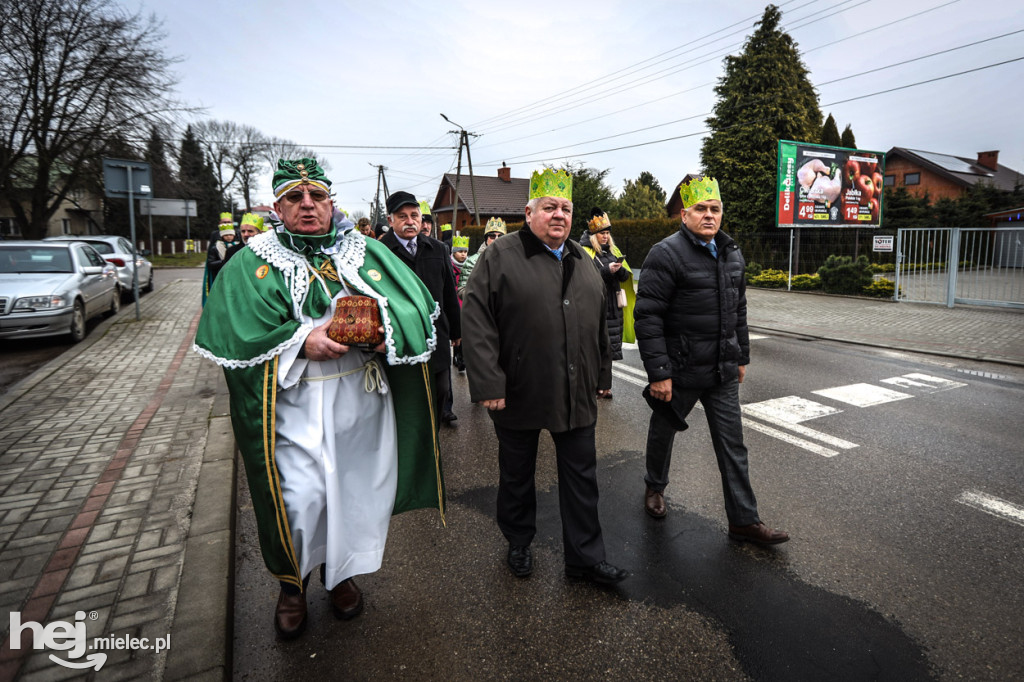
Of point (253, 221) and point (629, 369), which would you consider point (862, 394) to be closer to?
point (629, 369)

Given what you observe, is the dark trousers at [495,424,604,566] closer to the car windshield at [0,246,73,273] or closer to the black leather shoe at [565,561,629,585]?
the black leather shoe at [565,561,629,585]

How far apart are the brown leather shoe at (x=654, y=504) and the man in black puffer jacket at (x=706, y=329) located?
43 cm

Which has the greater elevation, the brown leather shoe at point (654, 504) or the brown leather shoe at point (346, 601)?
the brown leather shoe at point (654, 504)

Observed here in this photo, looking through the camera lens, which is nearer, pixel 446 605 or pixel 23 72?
pixel 446 605

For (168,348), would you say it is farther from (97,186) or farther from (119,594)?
(97,186)

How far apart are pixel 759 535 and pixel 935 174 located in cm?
4796

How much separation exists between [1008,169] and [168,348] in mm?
64873

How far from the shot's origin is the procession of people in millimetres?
2459

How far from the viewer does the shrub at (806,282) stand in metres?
18.4

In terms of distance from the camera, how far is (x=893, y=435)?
17.1 feet

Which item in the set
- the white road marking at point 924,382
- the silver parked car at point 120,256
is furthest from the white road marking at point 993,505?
the silver parked car at point 120,256

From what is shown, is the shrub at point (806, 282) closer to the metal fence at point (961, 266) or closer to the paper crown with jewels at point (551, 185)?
the metal fence at point (961, 266)

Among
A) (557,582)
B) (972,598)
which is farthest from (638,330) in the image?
(972,598)

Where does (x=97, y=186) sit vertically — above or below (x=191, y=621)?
above
